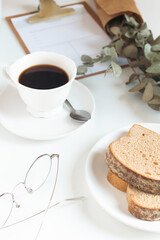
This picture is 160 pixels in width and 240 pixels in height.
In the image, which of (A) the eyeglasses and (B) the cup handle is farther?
(B) the cup handle

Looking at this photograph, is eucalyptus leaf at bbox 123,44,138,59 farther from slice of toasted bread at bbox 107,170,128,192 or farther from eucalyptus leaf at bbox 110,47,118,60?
slice of toasted bread at bbox 107,170,128,192

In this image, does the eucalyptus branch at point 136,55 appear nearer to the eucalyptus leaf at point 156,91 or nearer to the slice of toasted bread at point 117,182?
the eucalyptus leaf at point 156,91

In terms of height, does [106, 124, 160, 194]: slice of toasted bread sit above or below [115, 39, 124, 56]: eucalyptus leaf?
below

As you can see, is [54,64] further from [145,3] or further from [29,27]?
[145,3]

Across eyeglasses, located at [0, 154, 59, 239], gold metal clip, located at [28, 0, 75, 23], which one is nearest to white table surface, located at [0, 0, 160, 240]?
eyeglasses, located at [0, 154, 59, 239]

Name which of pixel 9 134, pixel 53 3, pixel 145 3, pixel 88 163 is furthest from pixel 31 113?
pixel 145 3

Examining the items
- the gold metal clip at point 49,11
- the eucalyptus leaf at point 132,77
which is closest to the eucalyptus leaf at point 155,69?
the eucalyptus leaf at point 132,77
